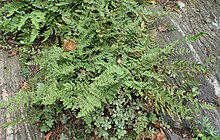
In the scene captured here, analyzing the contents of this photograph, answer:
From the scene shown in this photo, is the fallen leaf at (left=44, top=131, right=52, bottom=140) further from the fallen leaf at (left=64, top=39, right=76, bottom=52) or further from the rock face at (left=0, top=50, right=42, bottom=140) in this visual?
the fallen leaf at (left=64, top=39, right=76, bottom=52)

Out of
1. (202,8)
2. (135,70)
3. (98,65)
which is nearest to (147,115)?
(135,70)

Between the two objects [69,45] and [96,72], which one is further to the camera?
[69,45]

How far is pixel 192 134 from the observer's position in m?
3.19

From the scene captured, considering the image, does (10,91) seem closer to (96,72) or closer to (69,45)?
(69,45)

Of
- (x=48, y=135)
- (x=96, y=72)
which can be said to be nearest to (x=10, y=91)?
(x=48, y=135)

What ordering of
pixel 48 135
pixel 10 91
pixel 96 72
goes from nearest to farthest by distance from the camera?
1. pixel 48 135
2. pixel 96 72
3. pixel 10 91

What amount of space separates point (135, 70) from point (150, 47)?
0.47 meters

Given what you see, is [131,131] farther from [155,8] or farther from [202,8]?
[202,8]

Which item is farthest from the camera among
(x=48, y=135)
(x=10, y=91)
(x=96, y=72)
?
(x=10, y=91)

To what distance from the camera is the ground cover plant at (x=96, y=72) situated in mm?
2998

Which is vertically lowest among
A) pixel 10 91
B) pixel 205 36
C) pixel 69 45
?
pixel 10 91

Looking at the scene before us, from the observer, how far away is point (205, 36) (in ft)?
13.0

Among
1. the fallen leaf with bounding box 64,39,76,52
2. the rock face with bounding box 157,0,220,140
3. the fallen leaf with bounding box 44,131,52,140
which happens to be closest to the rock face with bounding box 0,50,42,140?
the fallen leaf with bounding box 44,131,52,140

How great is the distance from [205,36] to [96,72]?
1763 mm
